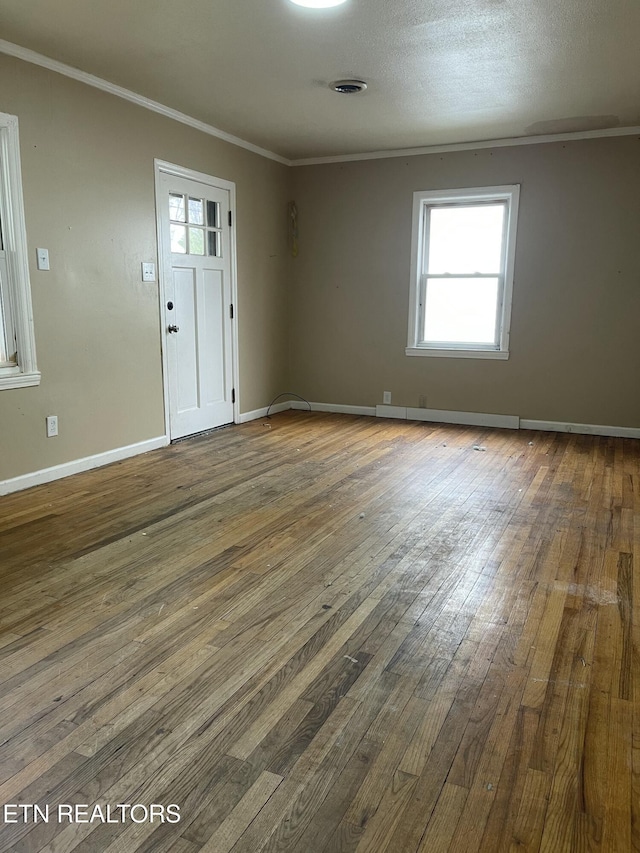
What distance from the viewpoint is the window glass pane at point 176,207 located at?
500 centimetres

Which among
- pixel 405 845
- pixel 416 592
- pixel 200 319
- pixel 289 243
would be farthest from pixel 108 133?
pixel 405 845

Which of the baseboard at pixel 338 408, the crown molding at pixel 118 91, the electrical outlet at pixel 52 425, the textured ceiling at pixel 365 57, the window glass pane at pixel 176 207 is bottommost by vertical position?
the baseboard at pixel 338 408

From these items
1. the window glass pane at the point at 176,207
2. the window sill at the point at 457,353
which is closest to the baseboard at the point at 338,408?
the window sill at the point at 457,353

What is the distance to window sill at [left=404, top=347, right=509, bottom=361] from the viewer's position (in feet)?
19.5

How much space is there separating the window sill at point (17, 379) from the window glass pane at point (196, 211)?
2.09 metres

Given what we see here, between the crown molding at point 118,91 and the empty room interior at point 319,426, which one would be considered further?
the crown molding at point 118,91

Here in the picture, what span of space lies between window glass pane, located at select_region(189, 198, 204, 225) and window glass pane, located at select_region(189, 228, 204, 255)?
0.24 ft

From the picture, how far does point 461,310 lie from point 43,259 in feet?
12.7

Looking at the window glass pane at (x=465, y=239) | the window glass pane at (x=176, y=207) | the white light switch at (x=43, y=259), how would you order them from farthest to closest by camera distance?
the window glass pane at (x=465, y=239) → the window glass pane at (x=176, y=207) → the white light switch at (x=43, y=259)

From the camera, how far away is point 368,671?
6.77 feet

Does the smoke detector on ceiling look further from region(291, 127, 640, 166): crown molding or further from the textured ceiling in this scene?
region(291, 127, 640, 166): crown molding

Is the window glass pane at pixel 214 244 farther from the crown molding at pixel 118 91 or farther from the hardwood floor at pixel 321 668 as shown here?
the hardwood floor at pixel 321 668

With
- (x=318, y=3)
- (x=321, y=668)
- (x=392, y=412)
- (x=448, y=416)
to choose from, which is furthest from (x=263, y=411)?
(x=321, y=668)

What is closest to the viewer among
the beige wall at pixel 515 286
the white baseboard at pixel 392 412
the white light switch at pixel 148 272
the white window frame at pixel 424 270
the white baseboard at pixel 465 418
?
the white light switch at pixel 148 272
